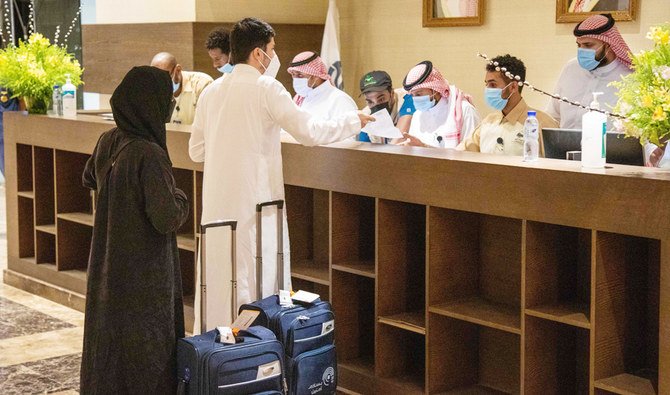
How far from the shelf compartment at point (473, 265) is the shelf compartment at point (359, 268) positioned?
350 mm

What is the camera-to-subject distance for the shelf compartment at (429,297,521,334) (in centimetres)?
396

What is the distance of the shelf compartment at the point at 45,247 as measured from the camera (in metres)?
7.05

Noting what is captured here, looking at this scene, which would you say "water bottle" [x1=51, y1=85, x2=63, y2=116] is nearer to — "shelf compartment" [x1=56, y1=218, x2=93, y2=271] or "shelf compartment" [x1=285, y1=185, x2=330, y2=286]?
"shelf compartment" [x1=56, y1=218, x2=93, y2=271]

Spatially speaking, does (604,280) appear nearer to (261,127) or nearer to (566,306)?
(566,306)

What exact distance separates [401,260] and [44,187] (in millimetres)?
3457

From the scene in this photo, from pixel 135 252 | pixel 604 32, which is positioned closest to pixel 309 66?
pixel 604 32

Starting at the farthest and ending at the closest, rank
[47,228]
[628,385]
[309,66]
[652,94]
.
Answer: [47,228]
[309,66]
[628,385]
[652,94]

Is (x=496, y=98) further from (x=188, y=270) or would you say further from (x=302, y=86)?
(x=188, y=270)

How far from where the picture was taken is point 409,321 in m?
4.36

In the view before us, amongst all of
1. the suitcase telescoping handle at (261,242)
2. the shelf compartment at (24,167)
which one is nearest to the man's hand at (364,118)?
the suitcase telescoping handle at (261,242)

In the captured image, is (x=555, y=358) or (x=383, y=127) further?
(x=383, y=127)

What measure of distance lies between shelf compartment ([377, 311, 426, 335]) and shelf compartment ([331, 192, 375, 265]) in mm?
375

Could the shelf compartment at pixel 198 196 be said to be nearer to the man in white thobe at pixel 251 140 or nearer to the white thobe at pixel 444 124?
the man in white thobe at pixel 251 140

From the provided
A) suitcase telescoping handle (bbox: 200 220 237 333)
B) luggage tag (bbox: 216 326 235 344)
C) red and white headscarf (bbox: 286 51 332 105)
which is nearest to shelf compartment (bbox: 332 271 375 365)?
suitcase telescoping handle (bbox: 200 220 237 333)
